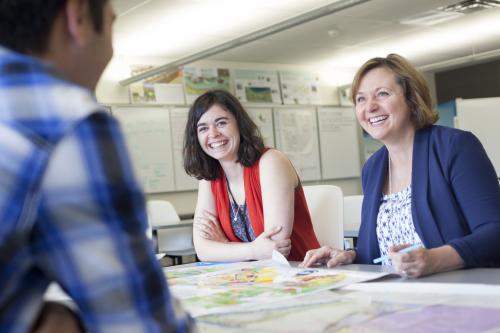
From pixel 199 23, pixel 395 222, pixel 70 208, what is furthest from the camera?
pixel 199 23

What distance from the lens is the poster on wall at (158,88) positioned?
665 cm

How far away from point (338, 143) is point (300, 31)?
7.86 ft

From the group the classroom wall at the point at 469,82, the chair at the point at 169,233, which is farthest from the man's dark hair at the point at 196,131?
the classroom wall at the point at 469,82

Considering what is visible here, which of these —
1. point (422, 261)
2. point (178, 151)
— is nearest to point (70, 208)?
point (422, 261)

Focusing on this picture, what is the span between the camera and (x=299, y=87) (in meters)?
7.81

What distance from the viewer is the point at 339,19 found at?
225 inches

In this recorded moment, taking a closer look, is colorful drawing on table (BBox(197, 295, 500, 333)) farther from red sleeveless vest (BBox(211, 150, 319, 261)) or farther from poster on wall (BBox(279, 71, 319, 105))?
poster on wall (BBox(279, 71, 319, 105))

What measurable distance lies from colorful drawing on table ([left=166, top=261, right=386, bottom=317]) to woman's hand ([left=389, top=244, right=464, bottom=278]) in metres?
0.05

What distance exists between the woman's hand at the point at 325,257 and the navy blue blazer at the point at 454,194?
22 cm

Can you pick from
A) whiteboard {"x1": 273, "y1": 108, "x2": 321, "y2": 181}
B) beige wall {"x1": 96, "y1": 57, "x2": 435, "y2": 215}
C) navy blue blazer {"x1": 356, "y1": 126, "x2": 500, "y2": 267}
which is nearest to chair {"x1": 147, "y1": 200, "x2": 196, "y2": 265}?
beige wall {"x1": 96, "y1": 57, "x2": 435, "y2": 215}

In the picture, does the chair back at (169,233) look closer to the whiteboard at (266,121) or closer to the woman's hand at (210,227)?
the whiteboard at (266,121)

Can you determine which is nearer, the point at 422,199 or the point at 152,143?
the point at 422,199

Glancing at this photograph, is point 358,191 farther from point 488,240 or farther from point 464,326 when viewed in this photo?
point 464,326

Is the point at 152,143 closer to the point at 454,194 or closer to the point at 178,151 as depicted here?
the point at 178,151
